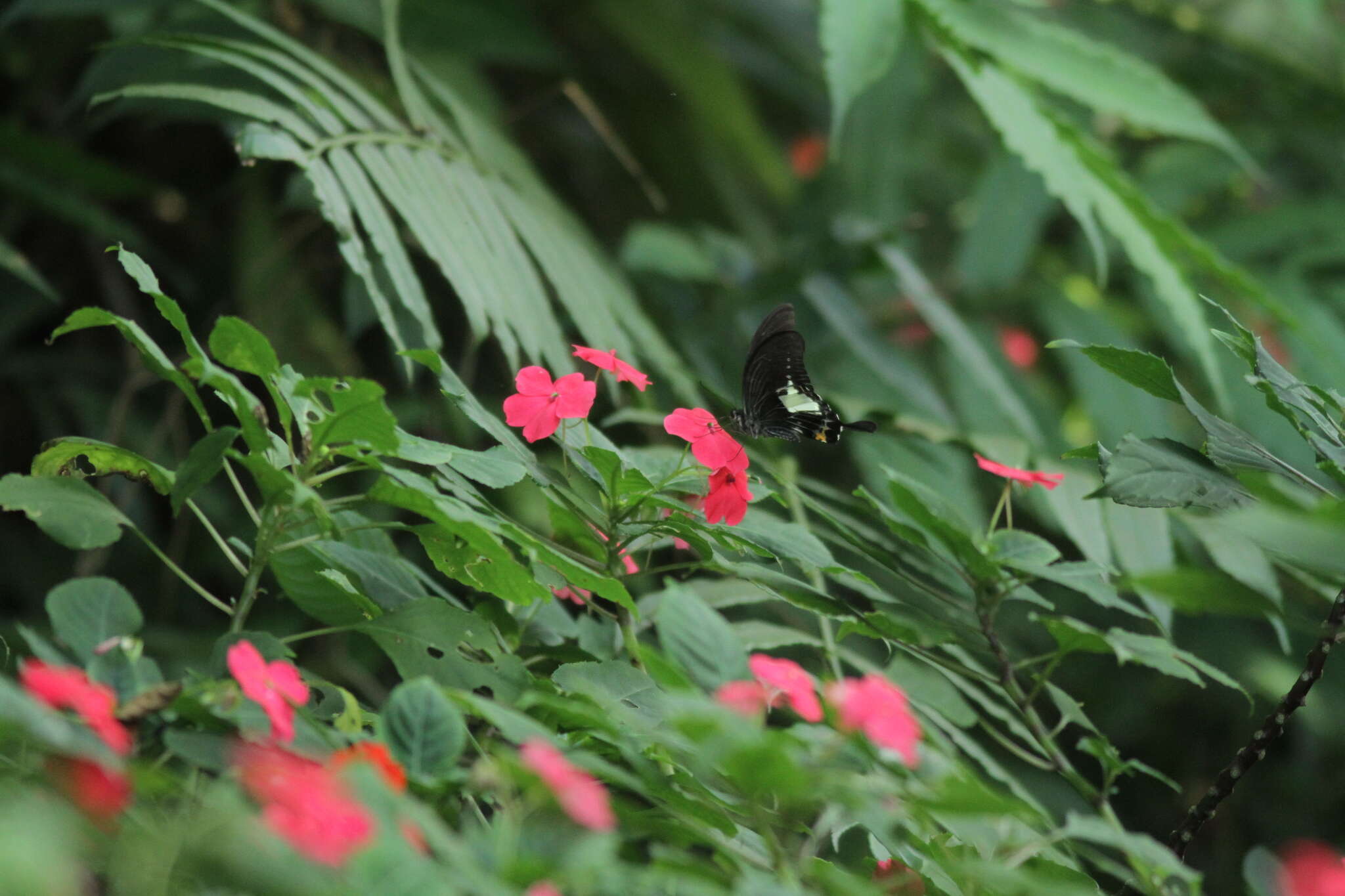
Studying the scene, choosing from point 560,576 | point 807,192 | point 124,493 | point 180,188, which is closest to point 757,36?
point 807,192

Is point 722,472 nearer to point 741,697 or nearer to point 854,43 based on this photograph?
point 741,697

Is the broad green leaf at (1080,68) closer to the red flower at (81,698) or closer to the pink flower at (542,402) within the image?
the pink flower at (542,402)

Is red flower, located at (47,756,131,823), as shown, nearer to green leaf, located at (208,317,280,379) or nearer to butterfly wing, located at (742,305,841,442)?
green leaf, located at (208,317,280,379)

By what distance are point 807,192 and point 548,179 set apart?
429 millimetres

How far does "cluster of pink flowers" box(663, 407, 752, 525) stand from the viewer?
606mm

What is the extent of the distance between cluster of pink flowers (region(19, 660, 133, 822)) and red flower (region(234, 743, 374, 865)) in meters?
0.04

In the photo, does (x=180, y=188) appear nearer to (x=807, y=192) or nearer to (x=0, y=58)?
(x=0, y=58)

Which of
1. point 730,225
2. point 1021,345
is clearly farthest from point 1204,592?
point 1021,345

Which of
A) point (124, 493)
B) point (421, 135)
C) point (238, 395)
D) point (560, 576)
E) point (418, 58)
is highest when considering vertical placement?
point (418, 58)

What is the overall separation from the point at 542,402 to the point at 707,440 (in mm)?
103

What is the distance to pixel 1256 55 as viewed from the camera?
2053 millimetres

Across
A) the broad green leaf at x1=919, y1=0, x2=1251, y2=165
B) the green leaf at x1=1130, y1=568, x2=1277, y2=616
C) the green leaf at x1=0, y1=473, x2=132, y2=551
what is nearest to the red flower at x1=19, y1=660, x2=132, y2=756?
the green leaf at x1=0, y1=473, x2=132, y2=551

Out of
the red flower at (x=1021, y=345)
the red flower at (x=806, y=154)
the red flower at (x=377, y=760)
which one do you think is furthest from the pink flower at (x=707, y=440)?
the red flower at (x=806, y=154)

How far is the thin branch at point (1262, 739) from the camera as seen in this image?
52 centimetres
